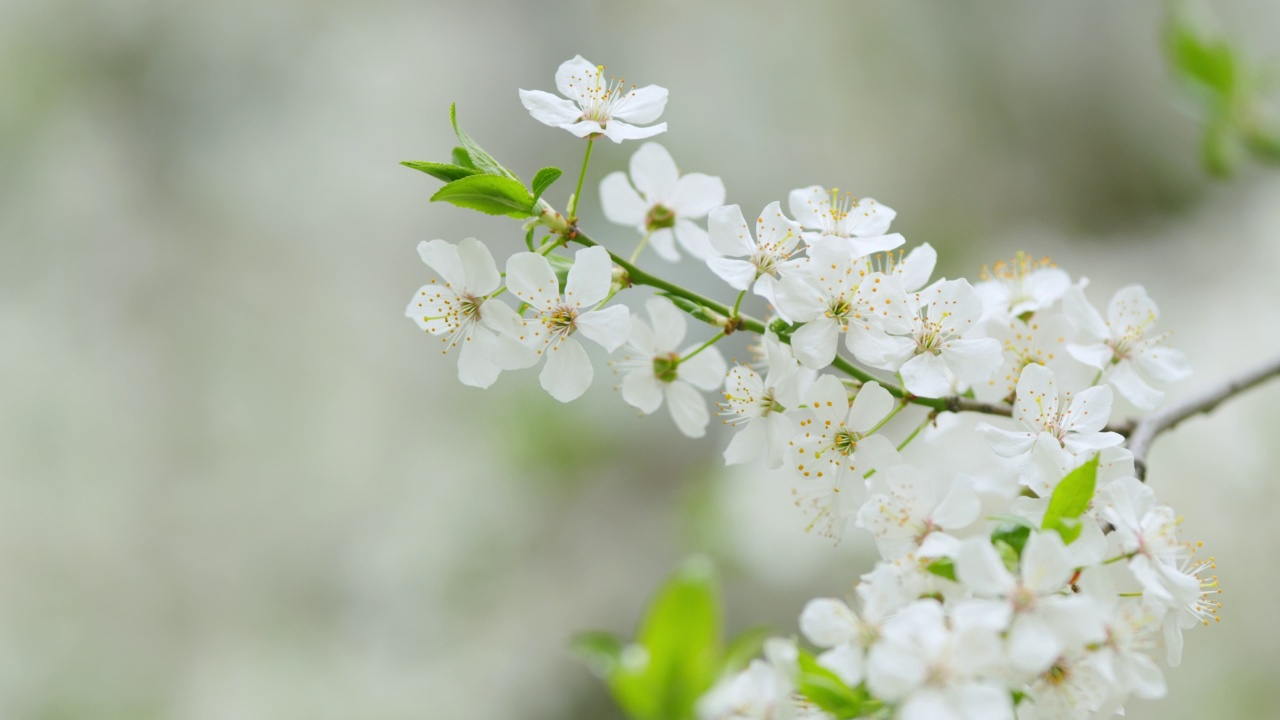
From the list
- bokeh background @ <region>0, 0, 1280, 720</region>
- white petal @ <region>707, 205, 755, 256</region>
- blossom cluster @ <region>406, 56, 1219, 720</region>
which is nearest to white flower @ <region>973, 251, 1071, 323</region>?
blossom cluster @ <region>406, 56, 1219, 720</region>

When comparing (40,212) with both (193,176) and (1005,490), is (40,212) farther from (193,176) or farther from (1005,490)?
(1005,490)

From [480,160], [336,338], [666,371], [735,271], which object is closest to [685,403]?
[666,371]

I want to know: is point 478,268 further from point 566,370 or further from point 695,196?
point 695,196

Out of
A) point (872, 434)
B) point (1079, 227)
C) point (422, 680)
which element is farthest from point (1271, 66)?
point (422, 680)

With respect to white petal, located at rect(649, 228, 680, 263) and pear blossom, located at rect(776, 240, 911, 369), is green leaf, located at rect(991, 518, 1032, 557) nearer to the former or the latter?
pear blossom, located at rect(776, 240, 911, 369)

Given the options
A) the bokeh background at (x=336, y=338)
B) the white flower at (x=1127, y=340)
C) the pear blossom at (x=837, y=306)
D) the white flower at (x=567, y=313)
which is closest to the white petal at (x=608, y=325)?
the white flower at (x=567, y=313)

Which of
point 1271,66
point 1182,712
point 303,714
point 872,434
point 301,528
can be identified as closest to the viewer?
point 872,434
